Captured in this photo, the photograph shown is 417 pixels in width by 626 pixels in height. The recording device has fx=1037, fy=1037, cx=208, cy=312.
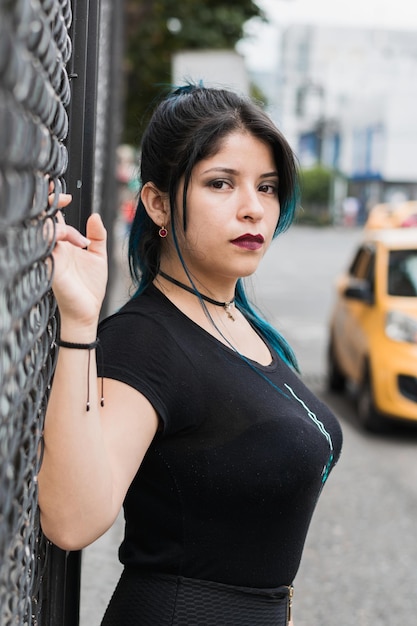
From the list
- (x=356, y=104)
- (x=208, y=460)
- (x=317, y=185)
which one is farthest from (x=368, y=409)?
(x=356, y=104)

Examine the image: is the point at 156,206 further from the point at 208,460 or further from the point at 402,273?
the point at 402,273

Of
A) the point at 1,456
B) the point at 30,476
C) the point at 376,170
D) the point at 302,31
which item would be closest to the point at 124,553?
the point at 30,476

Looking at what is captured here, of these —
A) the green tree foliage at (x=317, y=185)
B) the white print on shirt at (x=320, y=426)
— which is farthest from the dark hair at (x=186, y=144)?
the green tree foliage at (x=317, y=185)

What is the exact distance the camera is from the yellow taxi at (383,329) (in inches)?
304

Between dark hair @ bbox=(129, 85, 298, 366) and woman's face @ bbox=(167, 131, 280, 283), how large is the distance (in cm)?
2

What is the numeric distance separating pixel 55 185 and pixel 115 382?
0.35 meters

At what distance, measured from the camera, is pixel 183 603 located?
180cm

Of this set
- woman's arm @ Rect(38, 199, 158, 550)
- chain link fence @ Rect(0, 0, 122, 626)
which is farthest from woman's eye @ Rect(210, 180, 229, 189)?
woman's arm @ Rect(38, 199, 158, 550)

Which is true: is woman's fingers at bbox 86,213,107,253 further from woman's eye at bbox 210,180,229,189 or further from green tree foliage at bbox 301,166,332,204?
green tree foliage at bbox 301,166,332,204

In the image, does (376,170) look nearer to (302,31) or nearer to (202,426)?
(302,31)

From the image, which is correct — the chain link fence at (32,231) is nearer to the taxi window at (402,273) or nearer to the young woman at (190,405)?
the young woman at (190,405)

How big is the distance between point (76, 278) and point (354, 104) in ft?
233

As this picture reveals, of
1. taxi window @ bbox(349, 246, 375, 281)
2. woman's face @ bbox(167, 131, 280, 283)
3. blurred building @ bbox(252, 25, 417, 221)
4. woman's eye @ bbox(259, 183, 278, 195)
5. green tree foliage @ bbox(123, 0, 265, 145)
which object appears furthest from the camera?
blurred building @ bbox(252, 25, 417, 221)

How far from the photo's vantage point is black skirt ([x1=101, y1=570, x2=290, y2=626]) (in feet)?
5.90
